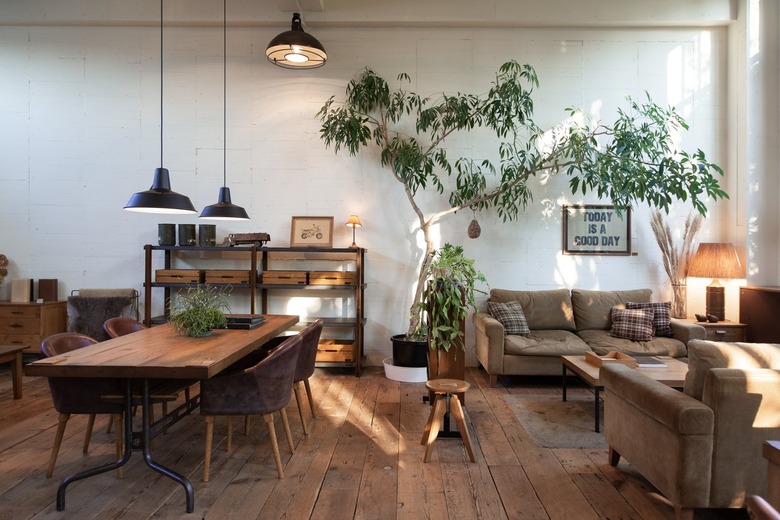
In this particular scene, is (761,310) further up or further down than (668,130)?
further down

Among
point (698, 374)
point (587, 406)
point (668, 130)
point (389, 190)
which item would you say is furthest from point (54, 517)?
point (668, 130)

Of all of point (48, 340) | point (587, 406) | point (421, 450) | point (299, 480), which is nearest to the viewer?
point (299, 480)

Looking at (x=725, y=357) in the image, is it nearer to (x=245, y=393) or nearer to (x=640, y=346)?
(x=245, y=393)

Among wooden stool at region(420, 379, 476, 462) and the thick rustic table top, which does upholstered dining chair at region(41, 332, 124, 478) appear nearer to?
the thick rustic table top

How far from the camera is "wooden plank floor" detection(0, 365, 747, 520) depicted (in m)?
2.57

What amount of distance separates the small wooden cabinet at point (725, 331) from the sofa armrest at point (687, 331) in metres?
0.19

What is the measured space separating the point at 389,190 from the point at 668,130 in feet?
10.4

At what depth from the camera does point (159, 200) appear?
319 centimetres

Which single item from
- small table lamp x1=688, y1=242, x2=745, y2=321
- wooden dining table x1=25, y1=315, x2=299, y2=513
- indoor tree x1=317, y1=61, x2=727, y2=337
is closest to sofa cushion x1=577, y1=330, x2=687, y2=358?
small table lamp x1=688, y1=242, x2=745, y2=321

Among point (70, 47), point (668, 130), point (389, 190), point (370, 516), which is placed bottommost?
point (370, 516)

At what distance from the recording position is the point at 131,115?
5.98 m

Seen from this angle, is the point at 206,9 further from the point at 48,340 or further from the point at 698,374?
the point at 698,374

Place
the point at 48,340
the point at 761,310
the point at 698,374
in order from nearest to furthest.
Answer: the point at 698,374, the point at 48,340, the point at 761,310

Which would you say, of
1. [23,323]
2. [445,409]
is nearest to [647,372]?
[445,409]
